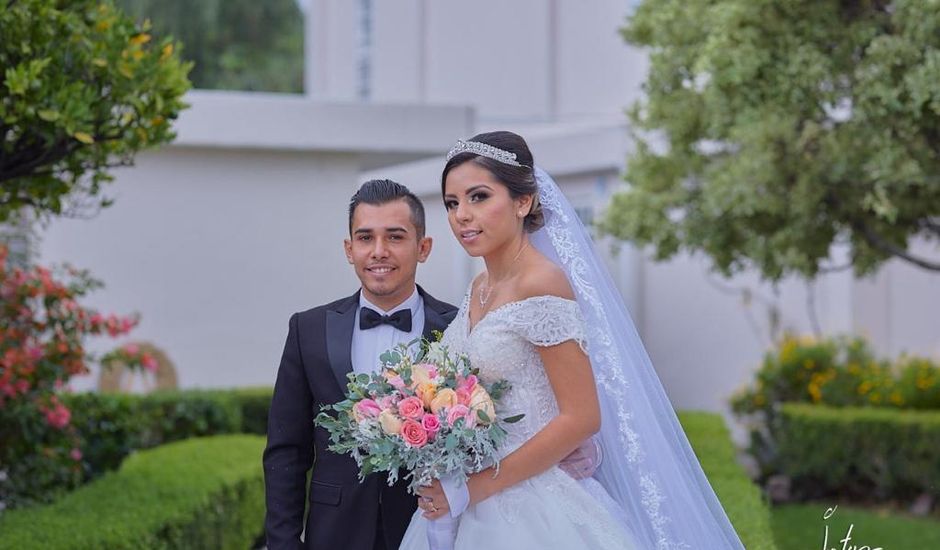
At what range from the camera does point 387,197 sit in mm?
3600

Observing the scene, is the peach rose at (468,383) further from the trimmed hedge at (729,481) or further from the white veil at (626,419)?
the trimmed hedge at (729,481)

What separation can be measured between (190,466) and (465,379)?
4740 millimetres

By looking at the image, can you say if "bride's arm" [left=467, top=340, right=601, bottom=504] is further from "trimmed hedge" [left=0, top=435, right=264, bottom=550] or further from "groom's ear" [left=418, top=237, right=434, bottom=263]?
"trimmed hedge" [left=0, top=435, right=264, bottom=550]

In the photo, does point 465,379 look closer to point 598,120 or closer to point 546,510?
point 546,510

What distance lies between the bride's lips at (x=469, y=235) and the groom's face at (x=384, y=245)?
0.26 m

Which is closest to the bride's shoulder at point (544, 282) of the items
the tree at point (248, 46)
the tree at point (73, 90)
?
the tree at point (73, 90)

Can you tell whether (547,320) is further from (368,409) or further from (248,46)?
(248,46)

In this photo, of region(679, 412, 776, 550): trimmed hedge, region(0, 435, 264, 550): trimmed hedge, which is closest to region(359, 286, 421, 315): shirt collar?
region(679, 412, 776, 550): trimmed hedge

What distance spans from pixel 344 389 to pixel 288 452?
0.83 ft

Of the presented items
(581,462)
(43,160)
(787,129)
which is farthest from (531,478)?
(787,129)

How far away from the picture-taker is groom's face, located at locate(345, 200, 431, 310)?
11.7ft

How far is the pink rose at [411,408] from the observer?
315cm

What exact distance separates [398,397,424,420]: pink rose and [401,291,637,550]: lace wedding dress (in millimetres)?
219

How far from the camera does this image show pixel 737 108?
842cm
